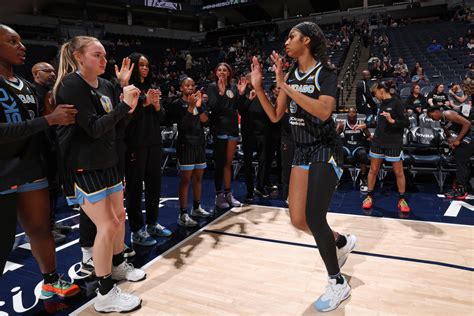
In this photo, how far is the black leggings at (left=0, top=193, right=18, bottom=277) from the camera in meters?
2.08

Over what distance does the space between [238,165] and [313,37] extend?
457cm

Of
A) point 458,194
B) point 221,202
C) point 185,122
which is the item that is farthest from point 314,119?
point 458,194

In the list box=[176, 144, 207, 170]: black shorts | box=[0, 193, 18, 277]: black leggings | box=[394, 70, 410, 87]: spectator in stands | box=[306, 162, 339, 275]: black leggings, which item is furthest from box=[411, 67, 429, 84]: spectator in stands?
box=[0, 193, 18, 277]: black leggings

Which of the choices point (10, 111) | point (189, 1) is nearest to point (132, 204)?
point (10, 111)

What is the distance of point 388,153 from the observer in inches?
178

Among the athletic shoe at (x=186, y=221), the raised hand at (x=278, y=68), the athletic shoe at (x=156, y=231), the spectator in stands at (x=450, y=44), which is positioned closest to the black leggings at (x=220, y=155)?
the athletic shoe at (x=186, y=221)

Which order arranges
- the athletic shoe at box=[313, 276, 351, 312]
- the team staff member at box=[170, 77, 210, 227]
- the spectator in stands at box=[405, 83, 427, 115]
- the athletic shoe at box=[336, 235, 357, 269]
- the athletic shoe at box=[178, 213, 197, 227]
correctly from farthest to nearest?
the spectator in stands at box=[405, 83, 427, 115] < the athletic shoe at box=[178, 213, 197, 227] < the team staff member at box=[170, 77, 210, 227] < the athletic shoe at box=[336, 235, 357, 269] < the athletic shoe at box=[313, 276, 351, 312]

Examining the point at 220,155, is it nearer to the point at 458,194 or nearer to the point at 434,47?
the point at 458,194

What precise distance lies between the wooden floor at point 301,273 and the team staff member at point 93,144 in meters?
0.48

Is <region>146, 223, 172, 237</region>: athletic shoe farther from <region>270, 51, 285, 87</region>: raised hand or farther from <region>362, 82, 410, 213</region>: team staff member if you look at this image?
<region>362, 82, 410, 213</region>: team staff member

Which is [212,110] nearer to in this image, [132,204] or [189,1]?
[132,204]

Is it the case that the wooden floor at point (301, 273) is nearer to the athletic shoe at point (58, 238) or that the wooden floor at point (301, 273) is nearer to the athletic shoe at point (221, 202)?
the athletic shoe at point (221, 202)

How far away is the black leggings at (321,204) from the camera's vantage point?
2279 mm

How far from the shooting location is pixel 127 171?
3428 millimetres
